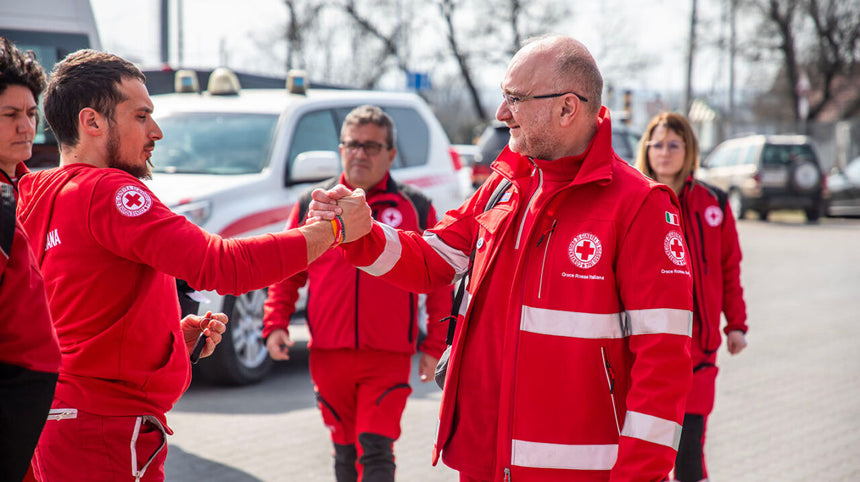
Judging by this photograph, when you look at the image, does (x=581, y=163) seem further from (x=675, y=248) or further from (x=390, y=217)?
(x=390, y=217)

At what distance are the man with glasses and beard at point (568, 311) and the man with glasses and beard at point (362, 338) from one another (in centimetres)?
129

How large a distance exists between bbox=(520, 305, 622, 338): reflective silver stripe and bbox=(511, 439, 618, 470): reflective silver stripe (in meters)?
0.31

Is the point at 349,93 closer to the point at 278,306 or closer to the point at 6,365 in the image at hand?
the point at 278,306

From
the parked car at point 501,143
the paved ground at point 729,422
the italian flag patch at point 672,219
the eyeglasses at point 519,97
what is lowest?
the paved ground at point 729,422

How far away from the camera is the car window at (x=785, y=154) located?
22312 mm

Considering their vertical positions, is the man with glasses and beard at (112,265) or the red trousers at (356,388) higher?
the man with glasses and beard at (112,265)

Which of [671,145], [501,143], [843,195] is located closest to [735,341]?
[671,145]

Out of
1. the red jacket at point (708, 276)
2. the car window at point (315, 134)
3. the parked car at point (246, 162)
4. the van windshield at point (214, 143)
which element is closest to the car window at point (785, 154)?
the parked car at point (246, 162)

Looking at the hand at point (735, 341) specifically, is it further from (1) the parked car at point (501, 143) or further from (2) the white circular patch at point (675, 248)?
(1) the parked car at point (501, 143)

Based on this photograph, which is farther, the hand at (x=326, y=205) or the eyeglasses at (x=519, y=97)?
the hand at (x=326, y=205)

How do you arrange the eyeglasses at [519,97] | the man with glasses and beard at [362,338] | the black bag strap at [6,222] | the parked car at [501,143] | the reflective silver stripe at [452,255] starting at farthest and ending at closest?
the parked car at [501,143] < the man with glasses and beard at [362,338] < the reflective silver stripe at [452,255] < the eyeglasses at [519,97] < the black bag strap at [6,222]

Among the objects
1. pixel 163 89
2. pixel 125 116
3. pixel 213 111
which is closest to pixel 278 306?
pixel 125 116

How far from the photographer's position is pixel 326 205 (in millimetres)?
2891

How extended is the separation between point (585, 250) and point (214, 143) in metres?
5.37
